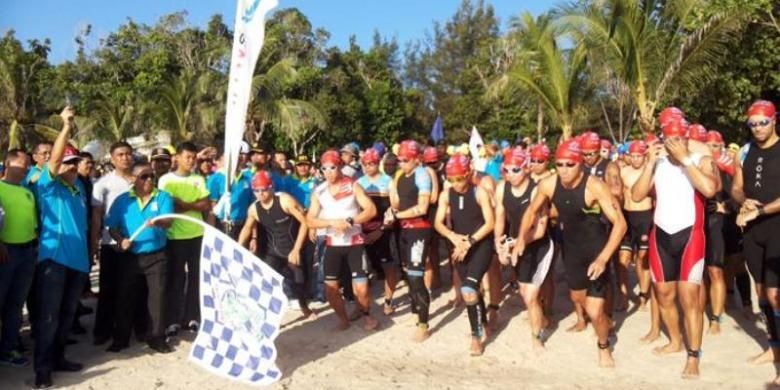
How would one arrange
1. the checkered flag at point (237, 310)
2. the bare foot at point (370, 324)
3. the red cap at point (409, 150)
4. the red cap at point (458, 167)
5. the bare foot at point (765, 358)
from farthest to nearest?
the red cap at point (409, 150) < the bare foot at point (370, 324) < the red cap at point (458, 167) < the bare foot at point (765, 358) < the checkered flag at point (237, 310)

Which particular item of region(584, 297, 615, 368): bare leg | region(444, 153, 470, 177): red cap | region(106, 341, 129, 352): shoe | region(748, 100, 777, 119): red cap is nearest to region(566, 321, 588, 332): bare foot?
region(584, 297, 615, 368): bare leg

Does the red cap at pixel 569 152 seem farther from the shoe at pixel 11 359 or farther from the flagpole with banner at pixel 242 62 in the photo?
the shoe at pixel 11 359

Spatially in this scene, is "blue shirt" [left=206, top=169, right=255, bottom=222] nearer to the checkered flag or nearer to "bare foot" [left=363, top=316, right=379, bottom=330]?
"bare foot" [left=363, top=316, right=379, bottom=330]

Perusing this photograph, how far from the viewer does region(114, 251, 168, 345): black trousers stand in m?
6.68

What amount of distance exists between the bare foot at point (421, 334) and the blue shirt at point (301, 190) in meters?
3.13

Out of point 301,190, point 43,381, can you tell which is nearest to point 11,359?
point 43,381

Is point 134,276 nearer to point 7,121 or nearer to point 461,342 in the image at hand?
point 461,342

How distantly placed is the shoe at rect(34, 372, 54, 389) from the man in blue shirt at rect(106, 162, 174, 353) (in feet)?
3.57

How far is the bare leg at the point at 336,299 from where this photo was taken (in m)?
7.49

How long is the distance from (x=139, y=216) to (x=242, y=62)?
1.80 meters

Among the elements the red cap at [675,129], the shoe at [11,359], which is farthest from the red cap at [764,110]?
the shoe at [11,359]

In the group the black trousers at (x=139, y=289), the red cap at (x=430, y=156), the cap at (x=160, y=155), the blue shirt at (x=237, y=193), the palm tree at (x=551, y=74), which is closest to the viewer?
the black trousers at (x=139, y=289)

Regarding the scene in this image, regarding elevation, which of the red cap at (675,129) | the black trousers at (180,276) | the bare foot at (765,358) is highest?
the red cap at (675,129)

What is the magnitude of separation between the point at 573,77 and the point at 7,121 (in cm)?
2064
